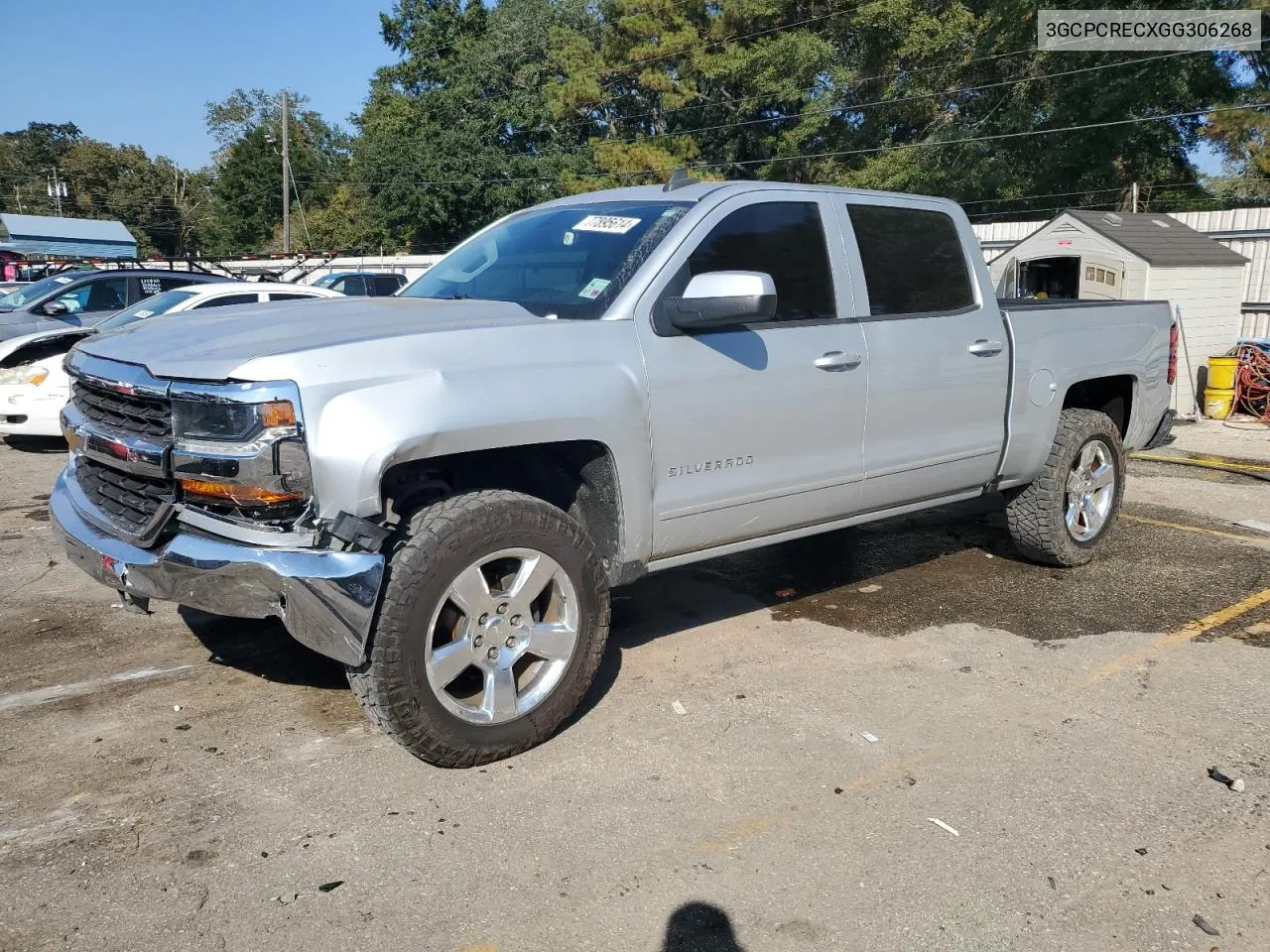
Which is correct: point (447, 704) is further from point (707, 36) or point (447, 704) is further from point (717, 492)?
point (707, 36)

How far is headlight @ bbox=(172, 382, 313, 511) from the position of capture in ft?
10.0

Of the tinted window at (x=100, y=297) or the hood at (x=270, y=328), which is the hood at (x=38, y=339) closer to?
the tinted window at (x=100, y=297)

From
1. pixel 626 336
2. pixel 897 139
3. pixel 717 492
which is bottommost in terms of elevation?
pixel 717 492

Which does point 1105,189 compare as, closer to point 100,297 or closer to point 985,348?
point 100,297

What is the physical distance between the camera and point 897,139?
122ft

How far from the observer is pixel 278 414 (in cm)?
306

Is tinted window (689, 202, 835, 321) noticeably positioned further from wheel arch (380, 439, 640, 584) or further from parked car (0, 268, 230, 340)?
parked car (0, 268, 230, 340)

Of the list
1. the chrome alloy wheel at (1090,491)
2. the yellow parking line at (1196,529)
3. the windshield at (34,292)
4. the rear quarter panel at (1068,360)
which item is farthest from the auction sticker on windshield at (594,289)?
the windshield at (34,292)

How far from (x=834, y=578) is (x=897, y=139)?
34.8 metres

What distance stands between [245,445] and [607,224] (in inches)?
74.6

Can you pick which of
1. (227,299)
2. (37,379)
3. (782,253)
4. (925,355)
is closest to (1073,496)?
(925,355)

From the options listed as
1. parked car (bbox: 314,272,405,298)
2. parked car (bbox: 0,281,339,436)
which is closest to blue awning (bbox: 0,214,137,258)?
parked car (bbox: 314,272,405,298)

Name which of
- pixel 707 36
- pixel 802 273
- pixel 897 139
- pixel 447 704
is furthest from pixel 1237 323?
pixel 707 36

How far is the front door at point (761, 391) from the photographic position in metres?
3.90
